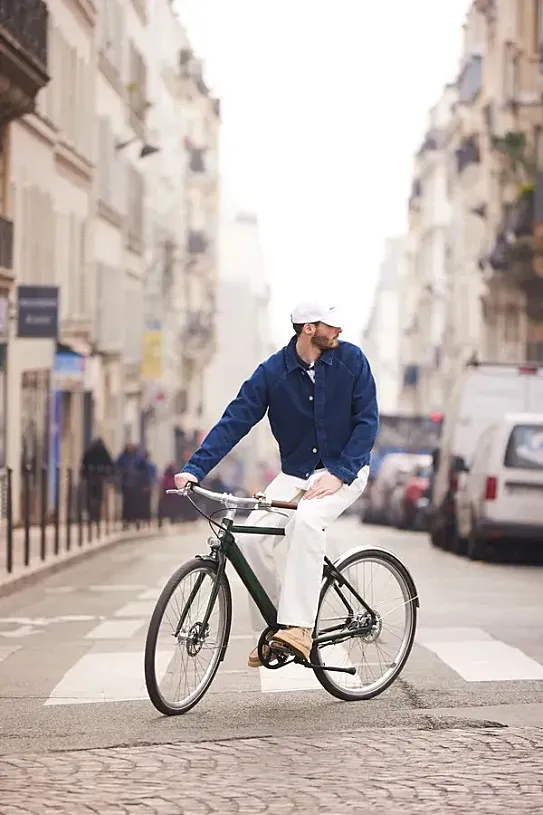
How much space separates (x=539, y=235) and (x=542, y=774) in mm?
51413

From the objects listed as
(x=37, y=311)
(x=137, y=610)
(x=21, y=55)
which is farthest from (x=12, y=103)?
(x=137, y=610)

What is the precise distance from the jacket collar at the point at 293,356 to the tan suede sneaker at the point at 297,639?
116 centimetres

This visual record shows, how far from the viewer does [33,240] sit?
3888 cm

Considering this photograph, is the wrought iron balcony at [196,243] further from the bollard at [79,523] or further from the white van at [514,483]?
the white van at [514,483]

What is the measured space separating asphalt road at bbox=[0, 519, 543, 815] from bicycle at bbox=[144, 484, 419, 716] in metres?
0.13

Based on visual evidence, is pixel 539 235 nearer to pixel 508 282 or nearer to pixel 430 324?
pixel 508 282

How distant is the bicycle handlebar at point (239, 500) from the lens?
9148 millimetres

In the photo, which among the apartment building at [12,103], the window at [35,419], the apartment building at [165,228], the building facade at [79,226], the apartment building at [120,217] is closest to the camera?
the apartment building at [12,103]

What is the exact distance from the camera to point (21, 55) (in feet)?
105

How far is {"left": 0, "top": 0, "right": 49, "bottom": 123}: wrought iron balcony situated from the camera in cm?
3175

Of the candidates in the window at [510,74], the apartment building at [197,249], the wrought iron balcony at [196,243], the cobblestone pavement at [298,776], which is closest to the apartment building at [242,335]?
the apartment building at [197,249]

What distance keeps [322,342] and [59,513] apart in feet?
73.3

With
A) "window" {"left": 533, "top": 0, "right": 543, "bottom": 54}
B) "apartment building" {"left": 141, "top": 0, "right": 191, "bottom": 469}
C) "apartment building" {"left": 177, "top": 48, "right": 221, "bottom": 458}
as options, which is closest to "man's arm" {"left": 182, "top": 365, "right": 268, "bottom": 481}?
"apartment building" {"left": 141, "top": 0, "right": 191, "bottom": 469}

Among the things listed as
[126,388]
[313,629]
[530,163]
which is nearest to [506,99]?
[530,163]
